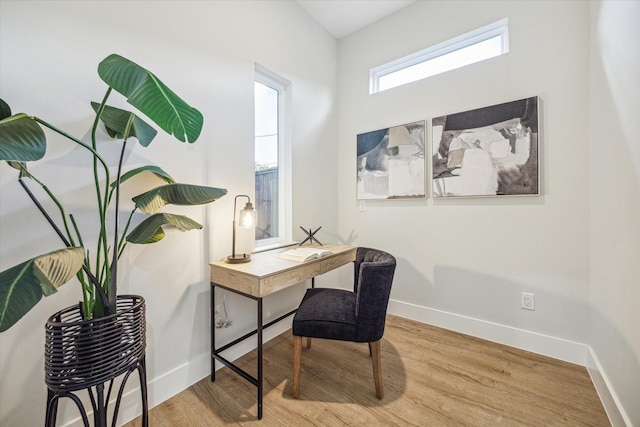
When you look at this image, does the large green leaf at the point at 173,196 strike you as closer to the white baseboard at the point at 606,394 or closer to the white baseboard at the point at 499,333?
the white baseboard at the point at 606,394

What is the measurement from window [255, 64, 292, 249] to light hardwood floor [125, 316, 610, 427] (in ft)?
3.36

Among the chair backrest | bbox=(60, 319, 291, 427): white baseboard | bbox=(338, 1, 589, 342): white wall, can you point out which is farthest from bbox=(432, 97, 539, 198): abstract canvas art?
bbox=(60, 319, 291, 427): white baseboard

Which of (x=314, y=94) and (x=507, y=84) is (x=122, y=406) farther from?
(x=507, y=84)

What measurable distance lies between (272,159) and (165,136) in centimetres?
99

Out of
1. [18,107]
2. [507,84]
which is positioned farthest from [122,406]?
[507,84]

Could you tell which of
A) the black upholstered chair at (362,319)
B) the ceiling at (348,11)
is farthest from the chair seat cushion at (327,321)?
the ceiling at (348,11)

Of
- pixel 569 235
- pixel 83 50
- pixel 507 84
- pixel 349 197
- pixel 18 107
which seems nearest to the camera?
pixel 18 107

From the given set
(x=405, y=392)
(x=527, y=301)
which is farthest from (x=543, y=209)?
(x=405, y=392)

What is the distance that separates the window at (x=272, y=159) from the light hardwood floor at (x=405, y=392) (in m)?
1.02

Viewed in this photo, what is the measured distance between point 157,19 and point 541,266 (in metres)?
3.10

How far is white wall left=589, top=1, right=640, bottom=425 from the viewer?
1.17m

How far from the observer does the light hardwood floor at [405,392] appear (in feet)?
4.65

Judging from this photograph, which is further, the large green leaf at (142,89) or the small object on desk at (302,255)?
the small object on desk at (302,255)

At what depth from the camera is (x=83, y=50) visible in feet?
4.20
